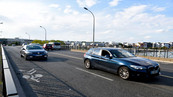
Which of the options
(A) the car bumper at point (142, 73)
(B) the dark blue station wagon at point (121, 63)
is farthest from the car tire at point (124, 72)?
(A) the car bumper at point (142, 73)

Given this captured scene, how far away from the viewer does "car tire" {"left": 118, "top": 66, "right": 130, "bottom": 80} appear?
5886 millimetres

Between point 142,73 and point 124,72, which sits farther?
point 124,72

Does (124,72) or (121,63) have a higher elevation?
(121,63)

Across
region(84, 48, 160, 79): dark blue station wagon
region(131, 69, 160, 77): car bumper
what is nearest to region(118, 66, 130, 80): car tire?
region(84, 48, 160, 79): dark blue station wagon

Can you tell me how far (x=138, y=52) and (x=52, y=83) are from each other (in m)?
16.2

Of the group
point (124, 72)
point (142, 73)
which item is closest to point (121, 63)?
point (124, 72)

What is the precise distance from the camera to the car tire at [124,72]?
589 centimetres

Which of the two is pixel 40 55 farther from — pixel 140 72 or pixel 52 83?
pixel 140 72

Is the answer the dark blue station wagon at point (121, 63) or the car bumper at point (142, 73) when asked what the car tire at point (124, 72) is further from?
the car bumper at point (142, 73)

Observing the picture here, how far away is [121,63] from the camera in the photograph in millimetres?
6172

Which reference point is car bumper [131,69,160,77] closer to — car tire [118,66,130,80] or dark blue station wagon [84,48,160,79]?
dark blue station wagon [84,48,160,79]

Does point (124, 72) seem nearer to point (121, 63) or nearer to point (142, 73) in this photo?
point (121, 63)

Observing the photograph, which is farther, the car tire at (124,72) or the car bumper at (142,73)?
the car tire at (124,72)

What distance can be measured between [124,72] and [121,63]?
43cm
